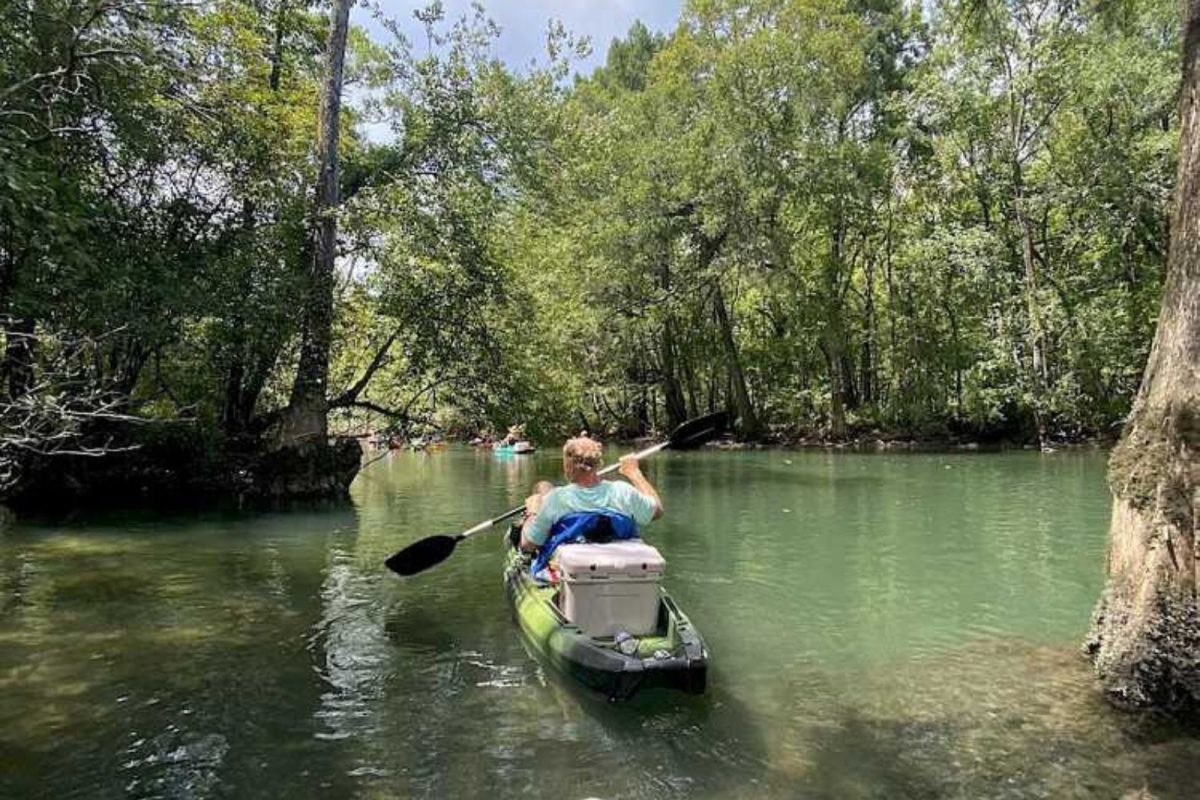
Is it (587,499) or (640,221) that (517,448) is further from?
(587,499)

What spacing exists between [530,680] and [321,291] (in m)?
10.8

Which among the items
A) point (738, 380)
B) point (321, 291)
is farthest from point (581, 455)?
point (738, 380)

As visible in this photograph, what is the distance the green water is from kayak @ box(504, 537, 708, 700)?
8.7 inches

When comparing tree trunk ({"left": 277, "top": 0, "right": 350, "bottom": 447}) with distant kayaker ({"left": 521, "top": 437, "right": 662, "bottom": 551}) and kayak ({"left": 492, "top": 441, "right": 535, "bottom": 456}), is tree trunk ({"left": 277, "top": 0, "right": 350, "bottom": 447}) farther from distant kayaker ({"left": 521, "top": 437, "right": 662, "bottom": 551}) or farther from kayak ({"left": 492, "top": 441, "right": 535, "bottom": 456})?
kayak ({"left": 492, "top": 441, "right": 535, "bottom": 456})

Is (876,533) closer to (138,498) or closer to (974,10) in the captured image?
(974,10)

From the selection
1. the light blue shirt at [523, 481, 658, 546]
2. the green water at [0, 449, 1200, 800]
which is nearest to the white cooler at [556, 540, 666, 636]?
the green water at [0, 449, 1200, 800]

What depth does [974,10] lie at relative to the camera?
7.37 m

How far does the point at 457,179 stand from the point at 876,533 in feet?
32.0

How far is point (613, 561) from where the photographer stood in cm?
552

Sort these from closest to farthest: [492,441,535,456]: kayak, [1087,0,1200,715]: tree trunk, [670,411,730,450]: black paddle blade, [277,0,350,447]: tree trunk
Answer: [1087,0,1200,715]: tree trunk
[670,411,730,450]: black paddle blade
[277,0,350,447]: tree trunk
[492,441,535,456]: kayak

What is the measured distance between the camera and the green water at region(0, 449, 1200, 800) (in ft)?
14.7

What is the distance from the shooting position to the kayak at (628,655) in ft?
16.7

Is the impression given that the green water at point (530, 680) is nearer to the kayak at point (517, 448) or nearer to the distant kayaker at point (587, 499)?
the distant kayaker at point (587, 499)

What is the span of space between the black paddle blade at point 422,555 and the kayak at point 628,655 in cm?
294
